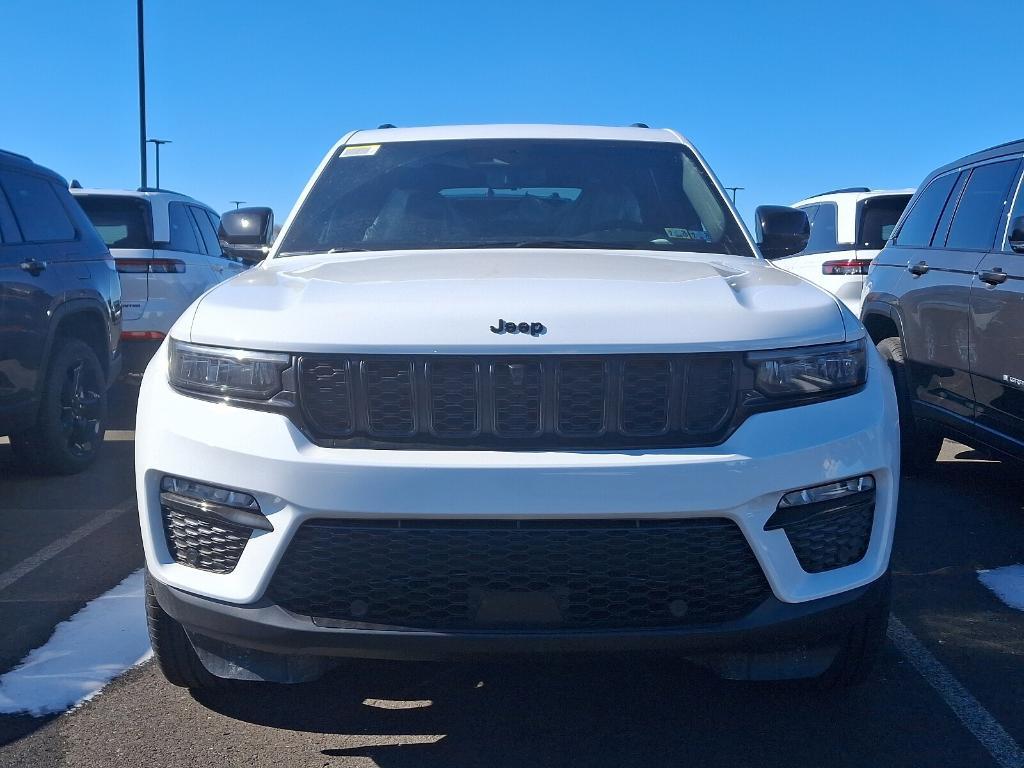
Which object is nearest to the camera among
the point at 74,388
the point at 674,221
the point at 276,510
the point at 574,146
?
the point at 276,510

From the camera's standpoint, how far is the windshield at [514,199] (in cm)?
416

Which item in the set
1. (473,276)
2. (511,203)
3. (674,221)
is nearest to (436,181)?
(511,203)

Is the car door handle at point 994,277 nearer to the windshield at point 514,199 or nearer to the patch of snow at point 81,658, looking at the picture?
the windshield at point 514,199

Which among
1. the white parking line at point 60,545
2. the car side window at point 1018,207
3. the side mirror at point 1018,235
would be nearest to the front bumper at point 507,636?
the white parking line at point 60,545

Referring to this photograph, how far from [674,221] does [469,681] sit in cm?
186

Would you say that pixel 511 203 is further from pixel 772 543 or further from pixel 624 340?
pixel 772 543

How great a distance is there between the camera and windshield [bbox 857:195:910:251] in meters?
10.4

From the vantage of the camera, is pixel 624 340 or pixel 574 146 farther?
pixel 574 146

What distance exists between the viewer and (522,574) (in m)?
2.69

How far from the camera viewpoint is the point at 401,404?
2.78 m

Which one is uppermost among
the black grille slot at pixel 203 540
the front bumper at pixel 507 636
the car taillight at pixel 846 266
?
the car taillight at pixel 846 266

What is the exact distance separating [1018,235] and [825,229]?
5891 millimetres

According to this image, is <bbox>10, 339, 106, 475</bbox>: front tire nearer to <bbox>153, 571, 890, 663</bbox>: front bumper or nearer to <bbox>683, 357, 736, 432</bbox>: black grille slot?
<bbox>153, 571, 890, 663</bbox>: front bumper

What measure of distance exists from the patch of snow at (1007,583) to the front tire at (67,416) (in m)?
4.79
